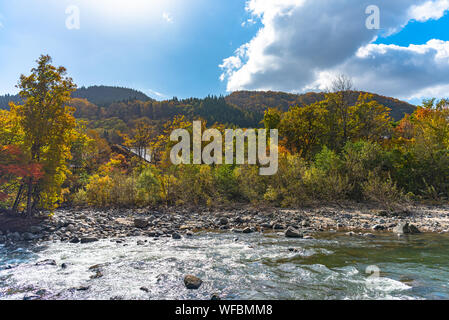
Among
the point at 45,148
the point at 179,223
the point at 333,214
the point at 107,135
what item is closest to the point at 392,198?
the point at 333,214

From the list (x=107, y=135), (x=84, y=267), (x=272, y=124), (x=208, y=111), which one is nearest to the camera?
(x=84, y=267)

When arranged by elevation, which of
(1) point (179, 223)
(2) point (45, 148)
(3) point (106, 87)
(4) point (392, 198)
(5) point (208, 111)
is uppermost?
(3) point (106, 87)

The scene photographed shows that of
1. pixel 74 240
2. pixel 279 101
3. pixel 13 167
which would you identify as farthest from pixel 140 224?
pixel 279 101

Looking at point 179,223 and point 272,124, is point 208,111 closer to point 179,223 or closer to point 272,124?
point 272,124

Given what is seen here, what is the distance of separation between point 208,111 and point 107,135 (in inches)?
1527

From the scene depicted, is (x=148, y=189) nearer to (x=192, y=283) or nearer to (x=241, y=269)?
(x=241, y=269)

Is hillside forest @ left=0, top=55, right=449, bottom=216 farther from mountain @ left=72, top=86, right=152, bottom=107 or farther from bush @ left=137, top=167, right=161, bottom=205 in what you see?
mountain @ left=72, top=86, right=152, bottom=107

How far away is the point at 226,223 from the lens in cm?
1386

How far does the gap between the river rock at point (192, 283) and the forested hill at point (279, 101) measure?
68262 mm

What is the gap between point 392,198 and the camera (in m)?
15.8

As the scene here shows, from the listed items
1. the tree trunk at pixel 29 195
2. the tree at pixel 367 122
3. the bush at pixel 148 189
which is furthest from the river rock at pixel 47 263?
the tree at pixel 367 122

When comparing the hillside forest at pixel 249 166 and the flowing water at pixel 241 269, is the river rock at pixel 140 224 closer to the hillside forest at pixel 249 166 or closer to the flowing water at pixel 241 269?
the flowing water at pixel 241 269

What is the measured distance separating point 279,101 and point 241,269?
319 feet

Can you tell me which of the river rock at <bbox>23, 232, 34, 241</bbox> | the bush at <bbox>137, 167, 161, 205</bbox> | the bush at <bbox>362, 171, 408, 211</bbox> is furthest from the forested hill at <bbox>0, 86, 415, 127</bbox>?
the river rock at <bbox>23, 232, 34, 241</bbox>
